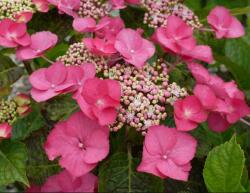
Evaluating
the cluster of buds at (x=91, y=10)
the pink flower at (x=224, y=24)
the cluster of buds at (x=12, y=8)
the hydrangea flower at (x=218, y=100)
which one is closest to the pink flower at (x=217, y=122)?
the hydrangea flower at (x=218, y=100)

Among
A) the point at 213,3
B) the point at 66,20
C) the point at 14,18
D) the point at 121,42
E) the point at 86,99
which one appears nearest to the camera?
the point at 86,99

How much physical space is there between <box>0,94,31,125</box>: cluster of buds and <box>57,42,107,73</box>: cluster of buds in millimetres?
119

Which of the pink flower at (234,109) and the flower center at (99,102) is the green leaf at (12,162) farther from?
the pink flower at (234,109)

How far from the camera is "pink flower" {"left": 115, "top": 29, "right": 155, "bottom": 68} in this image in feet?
3.49

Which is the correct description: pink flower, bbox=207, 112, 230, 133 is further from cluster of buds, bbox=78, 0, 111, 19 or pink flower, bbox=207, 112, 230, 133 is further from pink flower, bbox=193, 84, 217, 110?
cluster of buds, bbox=78, 0, 111, 19

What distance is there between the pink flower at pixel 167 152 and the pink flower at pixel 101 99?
8 cm

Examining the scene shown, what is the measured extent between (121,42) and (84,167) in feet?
0.86

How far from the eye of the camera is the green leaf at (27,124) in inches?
47.1

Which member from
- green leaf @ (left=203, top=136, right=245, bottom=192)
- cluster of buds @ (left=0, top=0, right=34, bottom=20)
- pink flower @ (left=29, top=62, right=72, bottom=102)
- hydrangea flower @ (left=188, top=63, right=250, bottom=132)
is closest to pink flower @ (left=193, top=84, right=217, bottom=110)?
hydrangea flower @ (left=188, top=63, right=250, bottom=132)

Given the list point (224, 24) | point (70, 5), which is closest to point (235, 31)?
point (224, 24)

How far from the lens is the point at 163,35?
45.1 inches

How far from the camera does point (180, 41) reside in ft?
3.69

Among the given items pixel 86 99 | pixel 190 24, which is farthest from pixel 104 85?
pixel 190 24

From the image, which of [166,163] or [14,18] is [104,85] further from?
[14,18]
